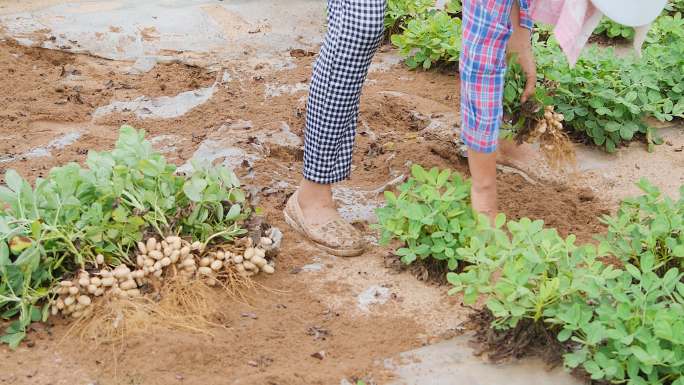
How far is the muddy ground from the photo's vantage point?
2705mm

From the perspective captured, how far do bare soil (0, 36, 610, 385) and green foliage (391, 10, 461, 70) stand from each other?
9 centimetres

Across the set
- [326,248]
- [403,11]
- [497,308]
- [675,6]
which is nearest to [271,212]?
[326,248]

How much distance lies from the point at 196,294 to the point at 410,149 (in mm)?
1550

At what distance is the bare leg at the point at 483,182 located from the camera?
3.17 m

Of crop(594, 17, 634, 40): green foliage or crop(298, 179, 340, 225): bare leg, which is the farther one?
crop(594, 17, 634, 40): green foliage

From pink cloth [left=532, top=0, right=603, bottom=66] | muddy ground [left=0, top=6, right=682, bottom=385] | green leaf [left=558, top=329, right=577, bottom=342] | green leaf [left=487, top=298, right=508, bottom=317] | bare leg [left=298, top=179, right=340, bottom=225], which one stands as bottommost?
muddy ground [left=0, top=6, right=682, bottom=385]

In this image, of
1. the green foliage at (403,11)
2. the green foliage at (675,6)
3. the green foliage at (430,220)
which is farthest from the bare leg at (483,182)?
the green foliage at (675,6)

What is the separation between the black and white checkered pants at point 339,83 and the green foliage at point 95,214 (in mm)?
353

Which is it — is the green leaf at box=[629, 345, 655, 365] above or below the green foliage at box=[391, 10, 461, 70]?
above

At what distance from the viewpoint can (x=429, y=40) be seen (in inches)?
204

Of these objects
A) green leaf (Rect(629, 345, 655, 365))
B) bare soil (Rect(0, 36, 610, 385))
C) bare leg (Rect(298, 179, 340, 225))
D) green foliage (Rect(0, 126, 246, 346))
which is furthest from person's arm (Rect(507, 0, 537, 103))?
green leaf (Rect(629, 345, 655, 365))

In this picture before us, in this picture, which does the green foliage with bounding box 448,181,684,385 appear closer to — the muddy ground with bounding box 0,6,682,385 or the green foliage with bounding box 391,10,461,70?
the muddy ground with bounding box 0,6,682,385

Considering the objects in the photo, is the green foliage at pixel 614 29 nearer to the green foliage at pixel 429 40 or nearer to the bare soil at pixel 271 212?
the green foliage at pixel 429 40

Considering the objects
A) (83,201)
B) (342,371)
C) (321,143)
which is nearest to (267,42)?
(321,143)
